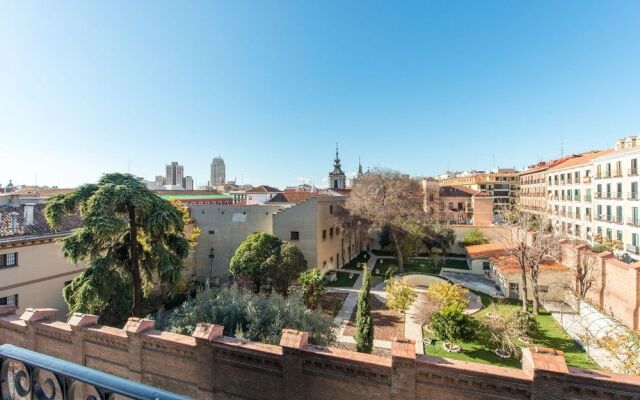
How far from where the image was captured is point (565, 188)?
4397 cm

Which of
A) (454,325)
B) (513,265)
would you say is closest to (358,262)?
(513,265)

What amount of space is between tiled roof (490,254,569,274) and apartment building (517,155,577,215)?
28.4m

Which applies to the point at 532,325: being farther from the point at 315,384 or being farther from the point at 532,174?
the point at 532,174

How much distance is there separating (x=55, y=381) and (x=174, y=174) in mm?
123254

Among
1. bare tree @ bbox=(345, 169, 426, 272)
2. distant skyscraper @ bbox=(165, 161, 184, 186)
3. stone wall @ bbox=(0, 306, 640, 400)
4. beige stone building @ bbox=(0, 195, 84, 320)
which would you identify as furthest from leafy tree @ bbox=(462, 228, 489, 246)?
distant skyscraper @ bbox=(165, 161, 184, 186)

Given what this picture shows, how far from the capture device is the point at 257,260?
72.0ft

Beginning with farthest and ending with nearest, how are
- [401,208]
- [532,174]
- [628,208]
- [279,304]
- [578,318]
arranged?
[532,174] < [628,208] < [401,208] < [578,318] < [279,304]

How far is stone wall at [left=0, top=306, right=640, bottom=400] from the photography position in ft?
21.6

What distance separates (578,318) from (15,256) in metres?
30.6

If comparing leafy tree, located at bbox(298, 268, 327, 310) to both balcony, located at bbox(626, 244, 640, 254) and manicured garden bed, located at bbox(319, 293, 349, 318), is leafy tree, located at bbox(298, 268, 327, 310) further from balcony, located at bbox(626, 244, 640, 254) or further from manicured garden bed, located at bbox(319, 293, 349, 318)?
balcony, located at bbox(626, 244, 640, 254)

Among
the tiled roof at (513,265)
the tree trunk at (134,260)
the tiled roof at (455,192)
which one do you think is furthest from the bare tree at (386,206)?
the tiled roof at (455,192)

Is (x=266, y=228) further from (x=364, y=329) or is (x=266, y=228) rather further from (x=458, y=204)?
(x=458, y=204)

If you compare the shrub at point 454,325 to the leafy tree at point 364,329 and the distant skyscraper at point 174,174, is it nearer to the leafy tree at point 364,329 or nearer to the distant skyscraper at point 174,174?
the leafy tree at point 364,329

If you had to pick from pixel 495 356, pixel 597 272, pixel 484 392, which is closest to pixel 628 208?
pixel 597 272
